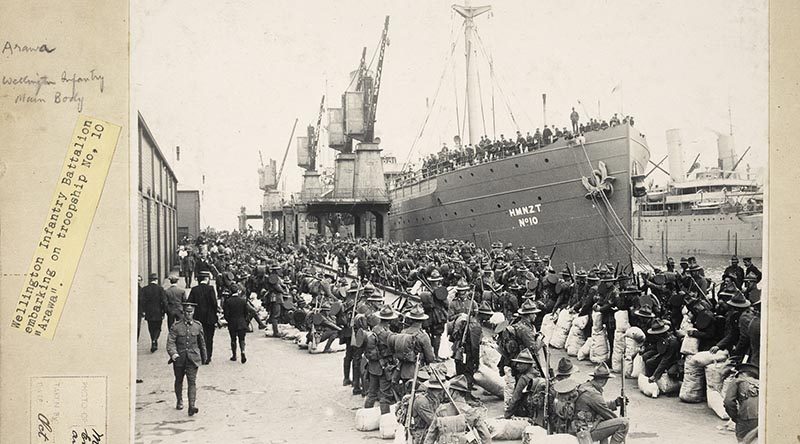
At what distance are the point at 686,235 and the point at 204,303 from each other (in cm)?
1529

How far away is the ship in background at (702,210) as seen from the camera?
6.61 meters

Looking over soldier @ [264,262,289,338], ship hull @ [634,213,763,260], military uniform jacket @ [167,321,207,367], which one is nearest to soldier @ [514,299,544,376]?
military uniform jacket @ [167,321,207,367]

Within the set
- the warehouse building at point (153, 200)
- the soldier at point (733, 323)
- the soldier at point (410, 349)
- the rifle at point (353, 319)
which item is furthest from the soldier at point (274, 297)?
the soldier at point (733, 323)

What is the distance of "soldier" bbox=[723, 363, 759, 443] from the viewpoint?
5.06 metres

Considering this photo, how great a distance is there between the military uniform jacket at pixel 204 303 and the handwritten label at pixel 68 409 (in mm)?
3883

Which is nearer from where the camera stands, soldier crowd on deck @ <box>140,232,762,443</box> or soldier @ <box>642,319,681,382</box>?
soldier crowd on deck @ <box>140,232,762,443</box>

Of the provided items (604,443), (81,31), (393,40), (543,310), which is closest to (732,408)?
(604,443)

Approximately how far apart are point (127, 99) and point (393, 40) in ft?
8.62

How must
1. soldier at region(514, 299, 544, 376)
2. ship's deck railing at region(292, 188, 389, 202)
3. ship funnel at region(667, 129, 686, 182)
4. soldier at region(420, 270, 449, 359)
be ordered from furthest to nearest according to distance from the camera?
ship's deck railing at region(292, 188, 389, 202) < soldier at region(420, 270, 449, 359) < ship funnel at region(667, 129, 686, 182) < soldier at region(514, 299, 544, 376)

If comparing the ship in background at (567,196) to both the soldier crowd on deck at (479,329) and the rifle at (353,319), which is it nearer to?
the soldier crowd on deck at (479,329)

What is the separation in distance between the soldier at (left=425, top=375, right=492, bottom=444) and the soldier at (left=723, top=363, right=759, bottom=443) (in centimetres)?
221

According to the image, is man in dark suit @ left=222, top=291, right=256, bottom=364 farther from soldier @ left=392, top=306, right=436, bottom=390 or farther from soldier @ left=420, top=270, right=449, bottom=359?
soldier @ left=392, top=306, right=436, bottom=390

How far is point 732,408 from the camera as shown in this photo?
5.21 metres

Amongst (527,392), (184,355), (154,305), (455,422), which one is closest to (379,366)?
(527,392)
